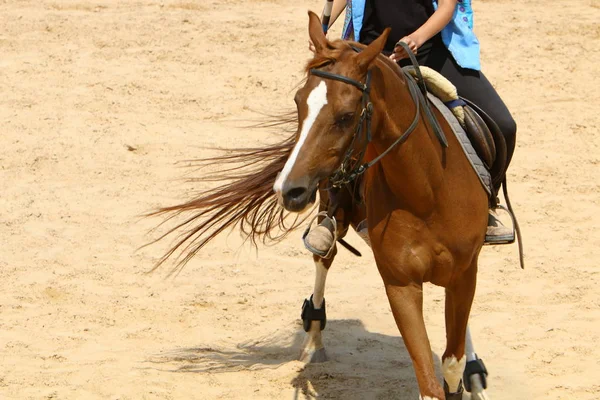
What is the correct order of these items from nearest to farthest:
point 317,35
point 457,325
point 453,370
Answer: point 317,35
point 457,325
point 453,370

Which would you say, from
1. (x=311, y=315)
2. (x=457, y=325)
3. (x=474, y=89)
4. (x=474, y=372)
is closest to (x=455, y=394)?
(x=457, y=325)

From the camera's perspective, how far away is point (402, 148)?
4.01 metres

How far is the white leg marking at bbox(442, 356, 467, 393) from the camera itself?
4.74 m

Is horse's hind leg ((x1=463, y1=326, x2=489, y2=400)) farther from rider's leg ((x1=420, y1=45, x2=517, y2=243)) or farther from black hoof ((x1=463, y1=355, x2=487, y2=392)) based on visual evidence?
rider's leg ((x1=420, y1=45, x2=517, y2=243))

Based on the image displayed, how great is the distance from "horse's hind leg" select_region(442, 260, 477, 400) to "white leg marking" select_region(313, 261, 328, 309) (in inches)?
50.4

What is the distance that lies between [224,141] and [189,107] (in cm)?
80

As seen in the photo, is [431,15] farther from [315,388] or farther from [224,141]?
[224,141]

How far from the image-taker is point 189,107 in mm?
9477

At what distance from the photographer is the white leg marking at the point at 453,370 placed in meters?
4.74

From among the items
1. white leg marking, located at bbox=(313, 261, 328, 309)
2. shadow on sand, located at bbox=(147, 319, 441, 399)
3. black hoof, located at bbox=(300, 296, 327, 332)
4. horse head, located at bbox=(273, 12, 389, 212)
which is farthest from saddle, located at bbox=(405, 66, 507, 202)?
black hoof, located at bbox=(300, 296, 327, 332)

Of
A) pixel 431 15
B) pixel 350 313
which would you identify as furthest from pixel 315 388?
pixel 431 15

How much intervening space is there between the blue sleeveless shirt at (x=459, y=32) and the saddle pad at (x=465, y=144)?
44cm

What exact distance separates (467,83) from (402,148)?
978mm

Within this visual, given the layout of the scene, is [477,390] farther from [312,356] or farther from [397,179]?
[397,179]
